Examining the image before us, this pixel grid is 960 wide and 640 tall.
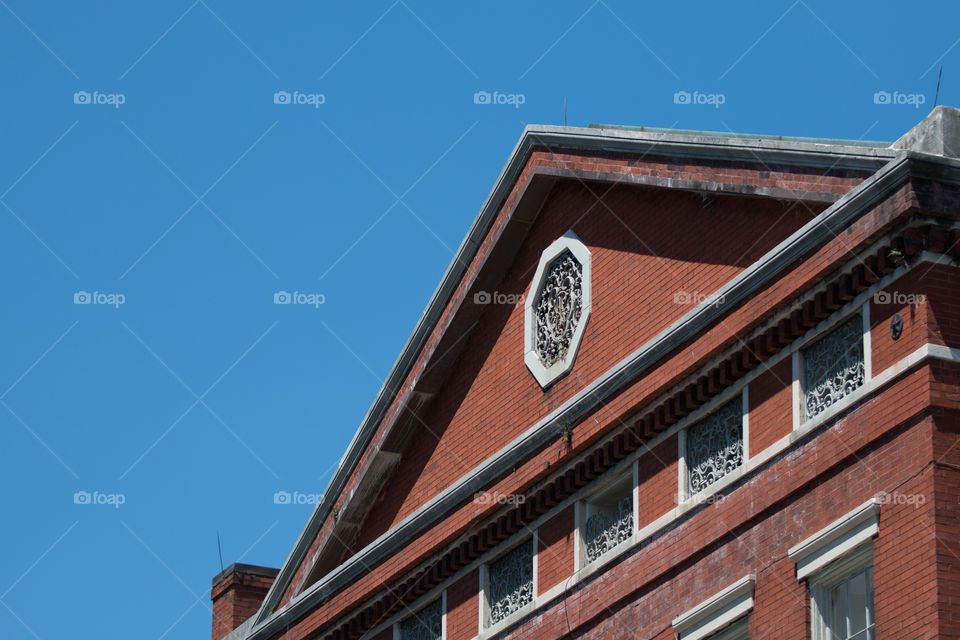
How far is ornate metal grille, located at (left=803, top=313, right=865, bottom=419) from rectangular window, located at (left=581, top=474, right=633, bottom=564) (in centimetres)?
351

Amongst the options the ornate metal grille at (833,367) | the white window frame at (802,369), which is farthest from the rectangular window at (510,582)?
the ornate metal grille at (833,367)

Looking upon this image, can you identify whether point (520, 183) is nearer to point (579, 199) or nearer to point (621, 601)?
point (579, 199)

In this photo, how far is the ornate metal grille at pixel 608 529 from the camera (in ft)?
84.7

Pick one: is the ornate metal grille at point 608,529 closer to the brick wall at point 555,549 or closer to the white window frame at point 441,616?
the brick wall at point 555,549

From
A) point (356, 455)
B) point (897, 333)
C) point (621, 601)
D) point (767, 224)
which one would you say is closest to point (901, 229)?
point (897, 333)

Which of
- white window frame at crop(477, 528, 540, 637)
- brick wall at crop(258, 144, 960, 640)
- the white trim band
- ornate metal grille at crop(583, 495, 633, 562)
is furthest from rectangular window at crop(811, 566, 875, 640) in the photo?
white window frame at crop(477, 528, 540, 637)

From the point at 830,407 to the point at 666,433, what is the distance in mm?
3112

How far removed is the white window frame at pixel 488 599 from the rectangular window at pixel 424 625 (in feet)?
3.64

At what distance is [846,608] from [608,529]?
479cm

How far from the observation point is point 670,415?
2511 cm

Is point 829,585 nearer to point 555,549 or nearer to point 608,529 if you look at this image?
point 608,529
